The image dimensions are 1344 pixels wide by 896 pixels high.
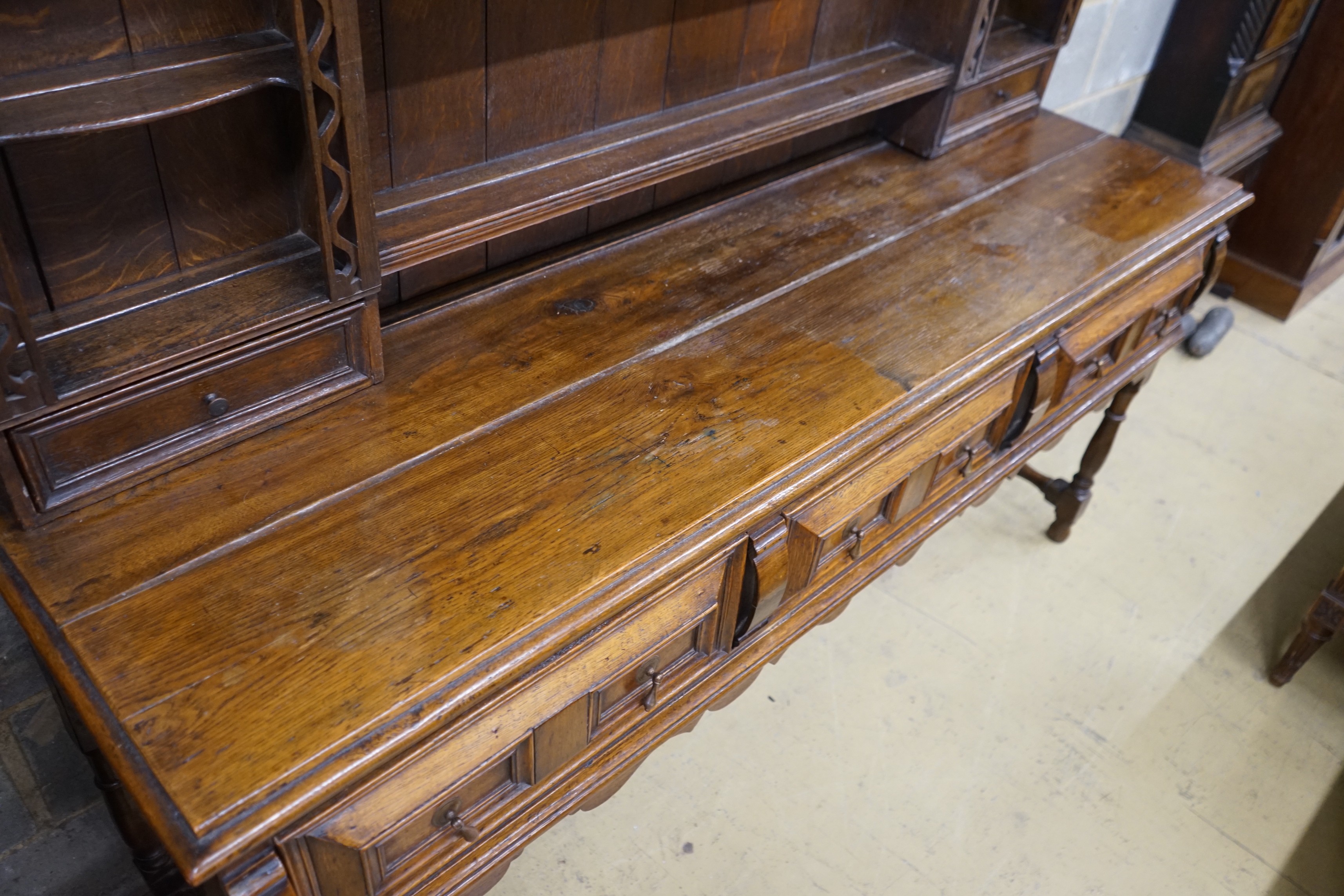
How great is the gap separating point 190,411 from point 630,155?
0.72 metres

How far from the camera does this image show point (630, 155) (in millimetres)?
1528

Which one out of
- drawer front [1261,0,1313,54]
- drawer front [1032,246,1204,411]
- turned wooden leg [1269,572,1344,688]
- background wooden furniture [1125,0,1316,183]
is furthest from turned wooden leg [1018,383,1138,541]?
drawer front [1261,0,1313,54]

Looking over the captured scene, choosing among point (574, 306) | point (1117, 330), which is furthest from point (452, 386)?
point (1117, 330)

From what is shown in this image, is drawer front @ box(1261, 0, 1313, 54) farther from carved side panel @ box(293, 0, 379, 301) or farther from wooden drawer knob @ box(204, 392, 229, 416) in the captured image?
wooden drawer knob @ box(204, 392, 229, 416)

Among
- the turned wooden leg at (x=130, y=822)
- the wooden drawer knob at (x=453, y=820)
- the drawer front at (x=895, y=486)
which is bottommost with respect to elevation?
the turned wooden leg at (x=130, y=822)

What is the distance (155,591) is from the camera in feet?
3.49

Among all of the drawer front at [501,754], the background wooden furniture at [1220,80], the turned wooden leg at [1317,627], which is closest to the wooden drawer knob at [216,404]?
the drawer front at [501,754]

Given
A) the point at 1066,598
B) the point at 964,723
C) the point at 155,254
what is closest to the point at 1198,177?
the point at 1066,598

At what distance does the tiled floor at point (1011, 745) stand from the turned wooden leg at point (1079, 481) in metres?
0.08

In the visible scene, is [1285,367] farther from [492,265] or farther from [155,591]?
[155,591]

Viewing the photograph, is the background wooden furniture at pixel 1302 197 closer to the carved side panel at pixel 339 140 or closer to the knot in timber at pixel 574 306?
the knot in timber at pixel 574 306

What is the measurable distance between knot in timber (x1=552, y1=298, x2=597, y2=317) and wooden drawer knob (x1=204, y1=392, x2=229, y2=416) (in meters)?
0.50

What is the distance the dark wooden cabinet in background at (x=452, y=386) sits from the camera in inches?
39.1

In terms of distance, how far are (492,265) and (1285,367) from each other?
2.94 m
